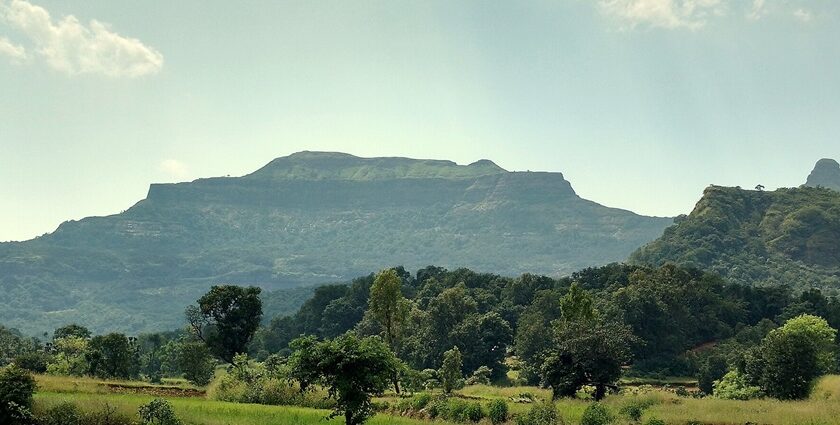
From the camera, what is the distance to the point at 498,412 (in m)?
39.9

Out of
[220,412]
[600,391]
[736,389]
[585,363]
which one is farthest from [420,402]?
[736,389]

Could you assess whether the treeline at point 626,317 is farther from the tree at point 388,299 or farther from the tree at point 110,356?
the tree at point 110,356

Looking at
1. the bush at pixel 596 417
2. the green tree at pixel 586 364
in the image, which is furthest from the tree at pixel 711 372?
the bush at pixel 596 417

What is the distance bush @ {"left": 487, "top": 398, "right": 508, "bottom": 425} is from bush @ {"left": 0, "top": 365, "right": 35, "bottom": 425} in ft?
73.8

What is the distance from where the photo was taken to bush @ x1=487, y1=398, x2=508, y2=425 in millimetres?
39469

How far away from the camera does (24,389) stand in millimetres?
32875

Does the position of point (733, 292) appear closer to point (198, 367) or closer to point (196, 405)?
point (198, 367)

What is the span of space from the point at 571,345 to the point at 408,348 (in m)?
59.4

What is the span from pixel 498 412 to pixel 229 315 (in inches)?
1806

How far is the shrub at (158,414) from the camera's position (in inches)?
1268

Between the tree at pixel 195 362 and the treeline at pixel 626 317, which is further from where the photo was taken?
the treeline at pixel 626 317

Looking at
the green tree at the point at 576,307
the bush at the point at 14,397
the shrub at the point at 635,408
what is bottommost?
the shrub at the point at 635,408

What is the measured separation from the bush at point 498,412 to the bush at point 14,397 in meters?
22.5

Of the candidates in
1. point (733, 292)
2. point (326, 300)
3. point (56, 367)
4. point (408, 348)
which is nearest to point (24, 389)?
point (56, 367)
